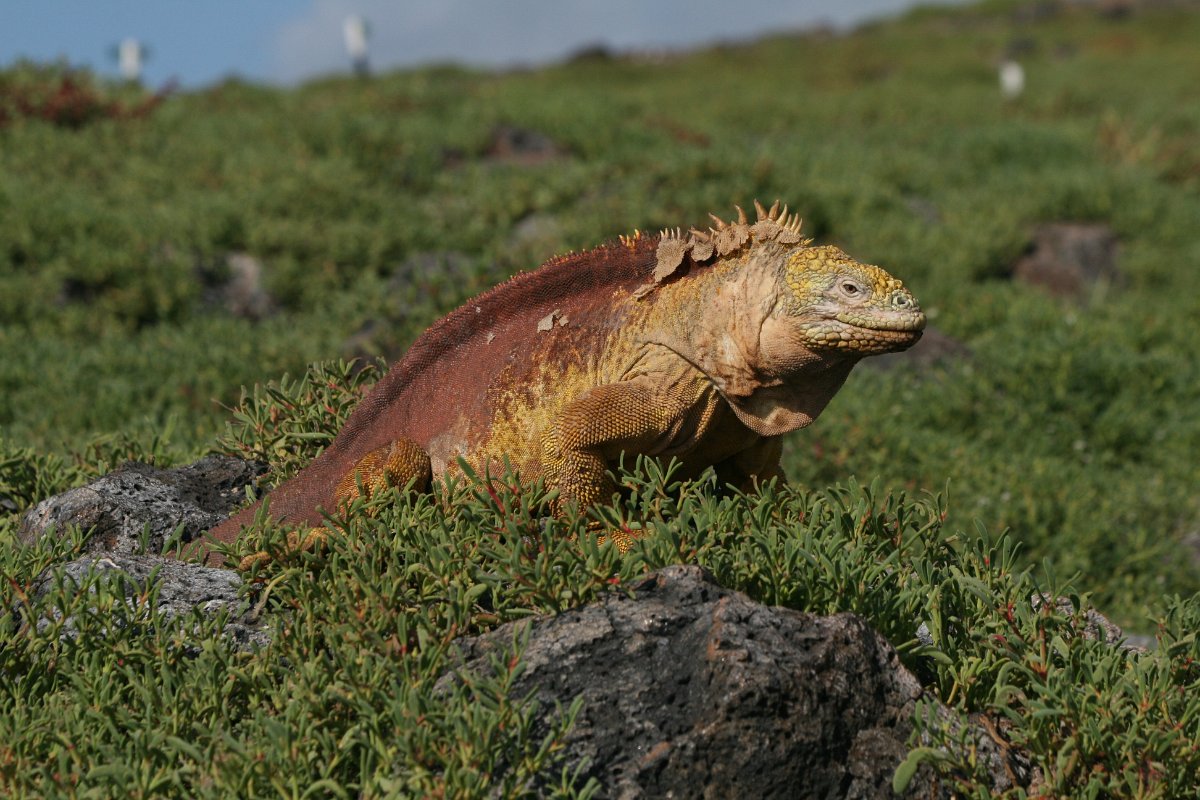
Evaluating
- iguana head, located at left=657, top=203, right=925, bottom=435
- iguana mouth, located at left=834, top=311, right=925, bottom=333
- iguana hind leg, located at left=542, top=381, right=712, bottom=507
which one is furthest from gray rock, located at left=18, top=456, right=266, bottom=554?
iguana mouth, located at left=834, top=311, right=925, bottom=333

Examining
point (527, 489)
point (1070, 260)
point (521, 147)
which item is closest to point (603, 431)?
point (527, 489)

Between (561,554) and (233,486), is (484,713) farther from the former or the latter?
(233,486)

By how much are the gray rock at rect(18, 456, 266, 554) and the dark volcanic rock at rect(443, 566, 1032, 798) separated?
1469 mm

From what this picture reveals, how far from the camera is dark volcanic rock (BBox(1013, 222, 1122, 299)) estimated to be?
1294 centimetres

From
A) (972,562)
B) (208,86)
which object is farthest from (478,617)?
(208,86)

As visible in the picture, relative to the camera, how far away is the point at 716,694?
3521 millimetres

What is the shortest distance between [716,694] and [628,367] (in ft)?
4.08

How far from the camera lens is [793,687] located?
140 inches

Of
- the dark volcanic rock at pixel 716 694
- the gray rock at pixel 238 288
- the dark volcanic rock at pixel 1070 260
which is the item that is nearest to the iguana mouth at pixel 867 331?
the dark volcanic rock at pixel 716 694

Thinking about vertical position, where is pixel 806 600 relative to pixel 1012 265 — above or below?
above

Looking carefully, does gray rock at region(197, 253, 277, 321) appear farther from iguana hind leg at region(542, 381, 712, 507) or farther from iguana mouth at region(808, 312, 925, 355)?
iguana mouth at region(808, 312, 925, 355)

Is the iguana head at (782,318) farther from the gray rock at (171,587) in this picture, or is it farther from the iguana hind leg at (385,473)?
the gray rock at (171,587)

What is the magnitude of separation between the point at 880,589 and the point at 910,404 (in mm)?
4784

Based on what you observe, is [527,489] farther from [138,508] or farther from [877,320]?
→ [138,508]
